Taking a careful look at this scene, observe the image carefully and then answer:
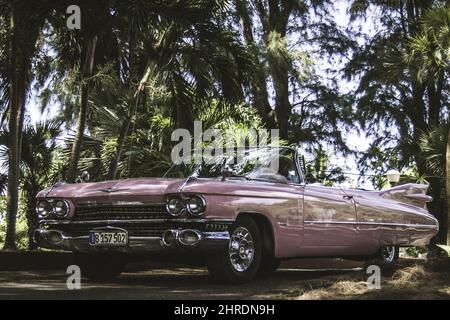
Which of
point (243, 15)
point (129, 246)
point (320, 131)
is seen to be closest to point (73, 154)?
point (129, 246)

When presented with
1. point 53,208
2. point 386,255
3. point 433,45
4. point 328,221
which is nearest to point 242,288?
point 328,221

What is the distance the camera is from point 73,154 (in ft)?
36.7

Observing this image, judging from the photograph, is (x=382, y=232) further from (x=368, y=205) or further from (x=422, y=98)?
(x=422, y=98)

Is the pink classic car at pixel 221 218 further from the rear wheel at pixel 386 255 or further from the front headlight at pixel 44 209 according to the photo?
the rear wheel at pixel 386 255

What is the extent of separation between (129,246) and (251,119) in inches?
402

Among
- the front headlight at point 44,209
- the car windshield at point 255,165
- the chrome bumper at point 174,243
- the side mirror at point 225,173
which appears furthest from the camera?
the car windshield at point 255,165

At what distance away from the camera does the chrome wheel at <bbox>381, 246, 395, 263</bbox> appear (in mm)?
8602

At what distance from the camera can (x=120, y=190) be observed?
6.57m

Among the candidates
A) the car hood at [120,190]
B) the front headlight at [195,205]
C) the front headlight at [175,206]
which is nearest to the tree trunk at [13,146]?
the car hood at [120,190]

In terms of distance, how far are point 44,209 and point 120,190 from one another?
1026 millimetres

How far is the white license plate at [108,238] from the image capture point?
643 cm

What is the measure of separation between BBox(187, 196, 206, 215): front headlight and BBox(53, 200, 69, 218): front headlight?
4.65 ft

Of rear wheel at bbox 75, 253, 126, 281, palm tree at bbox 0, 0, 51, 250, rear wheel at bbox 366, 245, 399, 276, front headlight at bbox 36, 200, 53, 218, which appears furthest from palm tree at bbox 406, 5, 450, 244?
front headlight at bbox 36, 200, 53, 218
